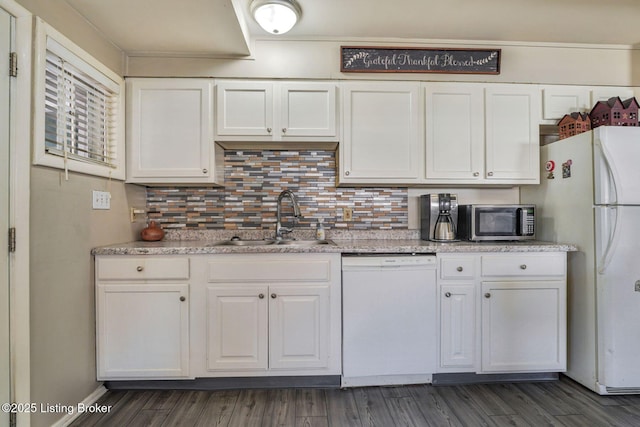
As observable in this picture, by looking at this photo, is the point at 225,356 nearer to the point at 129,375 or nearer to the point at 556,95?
the point at 129,375

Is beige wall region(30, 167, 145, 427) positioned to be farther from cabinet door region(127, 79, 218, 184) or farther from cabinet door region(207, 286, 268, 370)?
cabinet door region(207, 286, 268, 370)

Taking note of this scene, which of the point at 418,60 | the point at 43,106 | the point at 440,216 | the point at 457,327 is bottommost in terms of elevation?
the point at 457,327

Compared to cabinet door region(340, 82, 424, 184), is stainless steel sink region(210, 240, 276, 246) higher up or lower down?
lower down

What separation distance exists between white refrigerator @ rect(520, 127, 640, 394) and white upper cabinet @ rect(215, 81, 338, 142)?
1.62 m

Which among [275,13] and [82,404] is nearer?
[82,404]

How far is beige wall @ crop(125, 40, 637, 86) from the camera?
2145 millimetres

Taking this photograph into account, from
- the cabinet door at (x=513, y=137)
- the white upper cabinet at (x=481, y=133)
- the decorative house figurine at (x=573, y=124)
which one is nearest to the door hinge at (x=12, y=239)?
the white upper cabinet at (x=481, y=133)

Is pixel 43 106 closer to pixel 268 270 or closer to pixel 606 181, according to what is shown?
pixel 268 270

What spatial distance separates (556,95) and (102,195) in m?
3.20

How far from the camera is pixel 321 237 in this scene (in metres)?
2.33

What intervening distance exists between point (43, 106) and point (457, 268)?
7.80 feet

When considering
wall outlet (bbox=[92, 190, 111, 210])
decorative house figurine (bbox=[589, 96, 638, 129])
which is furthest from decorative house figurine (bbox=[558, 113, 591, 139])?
wall outlet (bbox=[92, 190, 111, 210])

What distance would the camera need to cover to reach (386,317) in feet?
6.03

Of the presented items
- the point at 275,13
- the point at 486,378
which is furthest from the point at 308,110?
the point at 486,378
